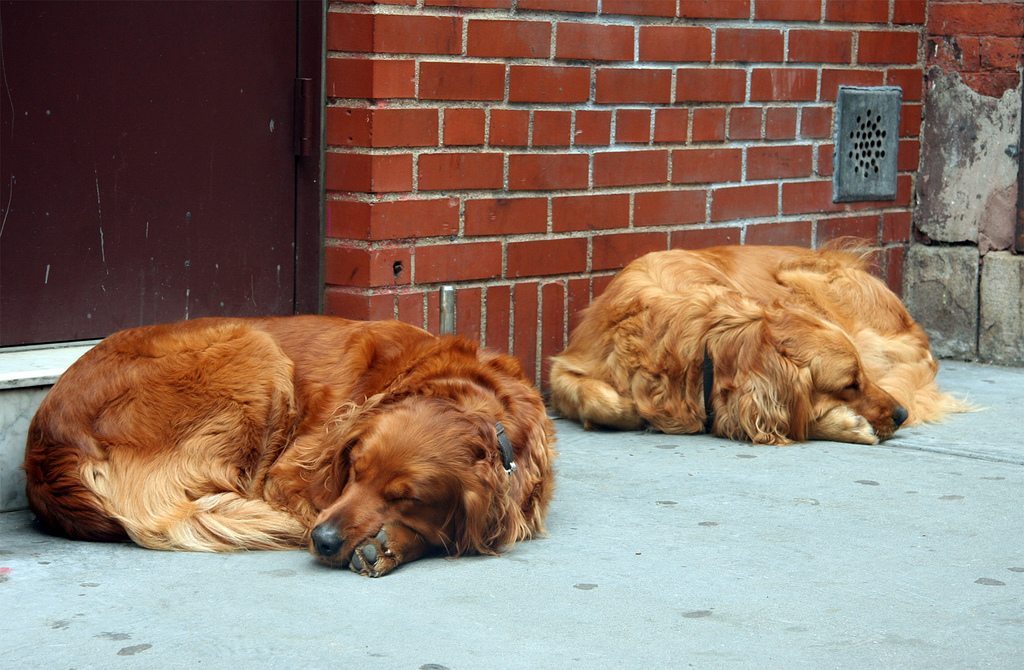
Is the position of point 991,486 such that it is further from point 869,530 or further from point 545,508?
point 545,508

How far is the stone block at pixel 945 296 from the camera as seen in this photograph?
253 inches

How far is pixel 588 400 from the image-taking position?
15.6 ft

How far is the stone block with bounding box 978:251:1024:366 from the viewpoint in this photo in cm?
622

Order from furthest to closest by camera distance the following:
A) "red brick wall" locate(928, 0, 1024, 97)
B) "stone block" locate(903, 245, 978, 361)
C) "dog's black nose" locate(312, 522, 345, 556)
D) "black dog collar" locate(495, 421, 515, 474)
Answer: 1. "stone block" locate(903, 245, 978, 361)
2. "red brick wall" locate(928, 0, 1024, 97)
3. "black dog collar" locate(495, 421, 515, 474)
4. "dog's black nose" locate(312, 522, 345, 556)

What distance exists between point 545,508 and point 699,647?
976 millimetres

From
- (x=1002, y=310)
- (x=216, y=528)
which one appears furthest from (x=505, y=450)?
(x=1002, y=310)

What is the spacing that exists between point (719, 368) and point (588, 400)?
537 millimetres

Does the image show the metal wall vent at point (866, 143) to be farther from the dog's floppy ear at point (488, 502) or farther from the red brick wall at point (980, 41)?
the dog's floppy ear at point (488, 502)

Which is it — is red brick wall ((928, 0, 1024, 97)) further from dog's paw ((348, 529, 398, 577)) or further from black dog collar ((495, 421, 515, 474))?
dog's paw ((348, 529, 398, 577))

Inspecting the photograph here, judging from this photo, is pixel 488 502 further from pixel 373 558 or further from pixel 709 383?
pixel 709 383

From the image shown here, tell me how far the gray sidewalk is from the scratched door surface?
2.96 ft

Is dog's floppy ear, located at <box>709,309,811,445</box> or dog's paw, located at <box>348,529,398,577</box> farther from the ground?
dog's floppy ear, located at <box>709,309,811,445</box>

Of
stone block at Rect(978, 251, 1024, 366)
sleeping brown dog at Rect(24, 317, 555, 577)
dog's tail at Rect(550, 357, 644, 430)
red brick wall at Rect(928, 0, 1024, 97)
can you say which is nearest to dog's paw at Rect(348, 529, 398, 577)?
sleeping brown dog at Rect(24, 317, 555, 577)

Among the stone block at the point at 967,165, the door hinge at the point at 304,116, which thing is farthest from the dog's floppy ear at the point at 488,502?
the stone block at the point at 967,165
